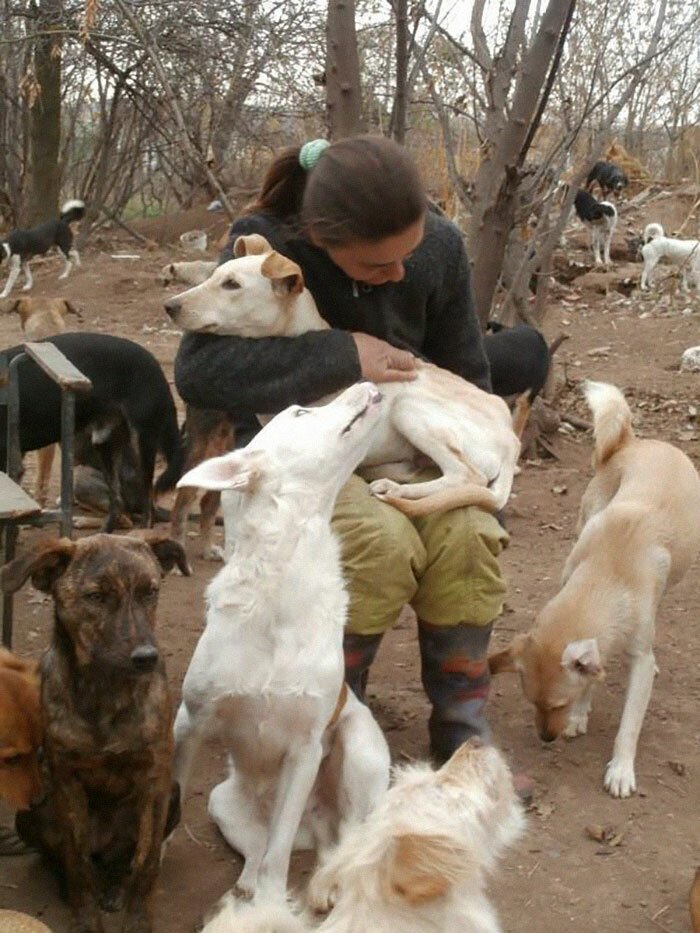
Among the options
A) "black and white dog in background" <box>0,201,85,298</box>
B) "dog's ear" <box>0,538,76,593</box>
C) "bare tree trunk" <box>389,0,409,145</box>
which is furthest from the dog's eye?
"black and white dog in background" <box>0,201,85,298</box>

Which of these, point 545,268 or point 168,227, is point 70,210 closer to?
point 168,227

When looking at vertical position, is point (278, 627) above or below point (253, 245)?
below

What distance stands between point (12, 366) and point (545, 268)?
478cm

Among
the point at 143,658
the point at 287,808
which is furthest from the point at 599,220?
the point at 143,658

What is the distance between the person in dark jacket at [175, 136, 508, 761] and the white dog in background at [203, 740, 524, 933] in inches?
49.2

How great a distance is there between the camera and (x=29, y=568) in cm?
262

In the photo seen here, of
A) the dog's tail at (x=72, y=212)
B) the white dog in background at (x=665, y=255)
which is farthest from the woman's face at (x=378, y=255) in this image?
the dog's tail at (x=72, y=212)

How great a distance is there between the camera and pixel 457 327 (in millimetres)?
3783

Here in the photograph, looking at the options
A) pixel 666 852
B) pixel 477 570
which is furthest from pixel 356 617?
pixel 666 852

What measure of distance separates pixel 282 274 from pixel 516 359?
3.02 metres

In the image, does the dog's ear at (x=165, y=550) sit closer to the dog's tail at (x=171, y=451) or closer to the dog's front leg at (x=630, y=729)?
the dog's front leg at (x=630, y=729)

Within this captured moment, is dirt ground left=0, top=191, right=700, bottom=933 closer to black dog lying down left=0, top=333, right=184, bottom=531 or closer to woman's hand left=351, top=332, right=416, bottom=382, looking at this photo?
black dog lying down left=0, top=333, right=184, bottom=531

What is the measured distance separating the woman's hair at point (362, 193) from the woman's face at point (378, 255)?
20mm

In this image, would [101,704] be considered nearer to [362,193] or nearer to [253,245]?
[362,193]
